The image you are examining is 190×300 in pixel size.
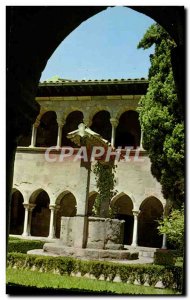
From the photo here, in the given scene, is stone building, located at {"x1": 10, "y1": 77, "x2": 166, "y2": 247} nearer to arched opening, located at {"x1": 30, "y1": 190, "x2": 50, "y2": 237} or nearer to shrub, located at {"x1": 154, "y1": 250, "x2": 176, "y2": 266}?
arched opening, located at {"x1": 30, "y1": 190, "x2": 50, "y2": 237}

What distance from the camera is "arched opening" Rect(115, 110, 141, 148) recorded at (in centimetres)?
2194

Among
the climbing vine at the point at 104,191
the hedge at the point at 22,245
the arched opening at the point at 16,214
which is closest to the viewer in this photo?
the climbing vine at the point at 104,191

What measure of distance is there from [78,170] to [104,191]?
6280 mm

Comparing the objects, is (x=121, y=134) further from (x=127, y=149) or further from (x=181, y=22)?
(x=181, y=22)

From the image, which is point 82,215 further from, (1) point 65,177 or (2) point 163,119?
(1) point 65,177

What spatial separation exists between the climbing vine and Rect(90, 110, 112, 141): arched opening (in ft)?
27.1

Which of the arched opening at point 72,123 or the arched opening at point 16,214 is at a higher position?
the arched opening at point 72,123

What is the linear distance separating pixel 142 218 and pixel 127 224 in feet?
3.20

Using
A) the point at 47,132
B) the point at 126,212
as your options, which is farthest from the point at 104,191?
the point at 47,132

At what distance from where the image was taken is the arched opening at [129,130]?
864 inches

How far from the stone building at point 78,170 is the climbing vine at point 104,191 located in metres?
4.39

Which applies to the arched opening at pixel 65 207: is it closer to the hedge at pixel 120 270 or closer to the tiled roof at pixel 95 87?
the tiled roof at pixel 95 87

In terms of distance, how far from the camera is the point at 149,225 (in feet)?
69.7

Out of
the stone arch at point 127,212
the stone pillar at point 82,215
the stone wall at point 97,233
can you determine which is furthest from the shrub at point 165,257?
the stone arch at point 127,212
